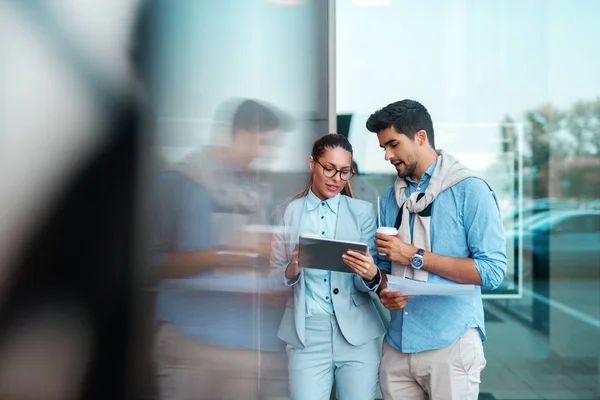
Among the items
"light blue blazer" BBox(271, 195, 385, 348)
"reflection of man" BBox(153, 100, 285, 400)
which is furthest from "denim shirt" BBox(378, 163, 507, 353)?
"reflection of man" BBox(153, 100, 285, 400)

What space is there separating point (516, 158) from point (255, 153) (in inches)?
81.8

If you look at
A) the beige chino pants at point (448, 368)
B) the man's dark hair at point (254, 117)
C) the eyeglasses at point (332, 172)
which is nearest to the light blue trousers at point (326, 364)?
the beige chino pants at point (448, 368)

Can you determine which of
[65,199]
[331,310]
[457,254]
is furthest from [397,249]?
[65,199]

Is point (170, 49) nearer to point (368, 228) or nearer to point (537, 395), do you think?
point (368, 228)

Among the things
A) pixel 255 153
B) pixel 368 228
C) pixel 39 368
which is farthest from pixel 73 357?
pixel 368 228

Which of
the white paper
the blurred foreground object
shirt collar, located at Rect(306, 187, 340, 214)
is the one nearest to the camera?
the blurred foreground object

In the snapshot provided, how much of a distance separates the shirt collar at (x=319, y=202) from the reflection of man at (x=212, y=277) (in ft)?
0.65

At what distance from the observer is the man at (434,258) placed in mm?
1761

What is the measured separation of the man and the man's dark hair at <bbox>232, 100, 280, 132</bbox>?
0.42 metres

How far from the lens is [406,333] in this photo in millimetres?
1852

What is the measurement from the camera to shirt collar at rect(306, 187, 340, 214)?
2.03 m

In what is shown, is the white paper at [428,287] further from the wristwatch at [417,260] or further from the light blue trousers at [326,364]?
the light blue trousers at [326,364]

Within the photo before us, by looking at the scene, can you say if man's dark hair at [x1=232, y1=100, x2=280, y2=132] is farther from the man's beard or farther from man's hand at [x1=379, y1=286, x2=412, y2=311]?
man's hand at [x1=379, y1=286, x2=412, y2=311]

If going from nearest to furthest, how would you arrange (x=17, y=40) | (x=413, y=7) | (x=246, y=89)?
1. (x=17, y=40)
2. (x=246, y=89)
3. (x=413, y=7)
